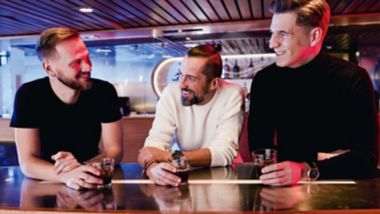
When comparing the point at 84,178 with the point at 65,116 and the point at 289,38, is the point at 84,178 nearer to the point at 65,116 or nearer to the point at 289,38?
the point at 65,116

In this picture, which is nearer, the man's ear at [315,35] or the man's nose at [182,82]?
the man's ear at [315,35]

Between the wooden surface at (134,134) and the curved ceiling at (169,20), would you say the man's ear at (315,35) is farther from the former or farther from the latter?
the wooden surface at (134,134)

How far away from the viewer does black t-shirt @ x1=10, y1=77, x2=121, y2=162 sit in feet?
6.11

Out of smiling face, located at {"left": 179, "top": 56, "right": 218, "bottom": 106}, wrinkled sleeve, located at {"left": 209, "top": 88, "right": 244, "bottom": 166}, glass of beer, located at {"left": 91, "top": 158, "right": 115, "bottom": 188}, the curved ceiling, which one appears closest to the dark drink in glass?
glass of beer, located at {"left": 91, "top": 158, "right": 115, "bottom": 188}

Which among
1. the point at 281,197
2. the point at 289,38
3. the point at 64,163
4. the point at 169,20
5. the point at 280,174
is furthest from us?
the point at 169,20

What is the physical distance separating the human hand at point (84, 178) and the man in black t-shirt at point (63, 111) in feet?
0.79

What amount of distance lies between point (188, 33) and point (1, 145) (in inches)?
117

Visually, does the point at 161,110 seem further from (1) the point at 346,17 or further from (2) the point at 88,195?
(1) the point at 346,17

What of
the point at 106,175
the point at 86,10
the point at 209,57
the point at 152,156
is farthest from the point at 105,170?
the point at 86,10

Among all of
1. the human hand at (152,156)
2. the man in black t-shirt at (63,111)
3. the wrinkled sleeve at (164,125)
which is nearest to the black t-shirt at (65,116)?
the man in black t-shirt at (63,111)

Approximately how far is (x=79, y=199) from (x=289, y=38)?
1058 mm

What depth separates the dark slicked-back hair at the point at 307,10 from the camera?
1682 millimetres

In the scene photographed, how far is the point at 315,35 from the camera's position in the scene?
1.73 metres

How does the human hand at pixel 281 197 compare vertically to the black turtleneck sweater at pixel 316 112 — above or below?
below
